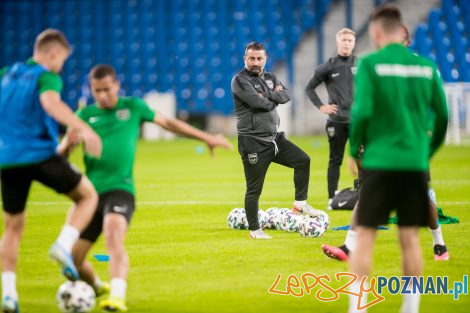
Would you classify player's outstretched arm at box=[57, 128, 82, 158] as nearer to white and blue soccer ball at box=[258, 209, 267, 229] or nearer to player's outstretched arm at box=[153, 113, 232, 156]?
player's outstretched arm at box=[153, 113, 232, 156]

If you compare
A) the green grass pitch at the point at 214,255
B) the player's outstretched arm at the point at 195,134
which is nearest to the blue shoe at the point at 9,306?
the green grass pitch at the point at 214,255

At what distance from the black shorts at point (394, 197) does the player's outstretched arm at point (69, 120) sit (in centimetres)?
181

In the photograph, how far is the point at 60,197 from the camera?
14.9 metres

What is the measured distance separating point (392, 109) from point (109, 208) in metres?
2.13

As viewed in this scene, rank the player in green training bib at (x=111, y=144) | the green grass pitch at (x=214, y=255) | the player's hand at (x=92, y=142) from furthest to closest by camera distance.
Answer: the green grass pitch at (x=214, y=255), the player in green training bib at (x=111, y=144), the player's hand at (x=92, y=142)

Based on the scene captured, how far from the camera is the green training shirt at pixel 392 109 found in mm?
→ 5168

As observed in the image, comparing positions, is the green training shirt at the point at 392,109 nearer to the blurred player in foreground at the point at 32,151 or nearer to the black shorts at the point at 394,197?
the black shorts at the point at 394,197

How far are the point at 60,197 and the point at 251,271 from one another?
8228 millimetres

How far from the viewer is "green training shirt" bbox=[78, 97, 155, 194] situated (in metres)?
6.09

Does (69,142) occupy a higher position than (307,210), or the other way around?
(69,142)

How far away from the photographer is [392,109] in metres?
5.20

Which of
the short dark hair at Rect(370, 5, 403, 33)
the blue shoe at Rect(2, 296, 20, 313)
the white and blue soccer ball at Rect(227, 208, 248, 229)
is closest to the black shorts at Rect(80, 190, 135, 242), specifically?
the blue shoe at Rect(2, 296, 20, 313)

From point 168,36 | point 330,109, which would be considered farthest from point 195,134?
point 168,36

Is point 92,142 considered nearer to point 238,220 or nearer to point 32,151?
point 32,151
